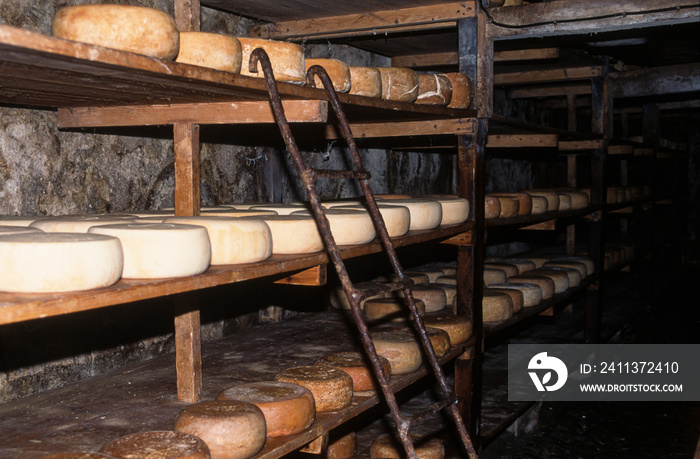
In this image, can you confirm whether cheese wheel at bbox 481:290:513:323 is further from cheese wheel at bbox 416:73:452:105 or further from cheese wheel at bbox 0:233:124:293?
cheese wheel at bbox 0:233:124:293

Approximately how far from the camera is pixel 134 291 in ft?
5.39

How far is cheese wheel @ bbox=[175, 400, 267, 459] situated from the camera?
1995 millimetres

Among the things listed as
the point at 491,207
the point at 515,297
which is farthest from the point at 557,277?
the point at 491,207

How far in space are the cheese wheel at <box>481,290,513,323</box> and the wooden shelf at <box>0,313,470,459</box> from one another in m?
0.65

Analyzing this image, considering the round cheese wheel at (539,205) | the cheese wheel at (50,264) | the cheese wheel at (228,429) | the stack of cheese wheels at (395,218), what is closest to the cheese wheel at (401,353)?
Result: the stack of cheese wheels at (395,218)

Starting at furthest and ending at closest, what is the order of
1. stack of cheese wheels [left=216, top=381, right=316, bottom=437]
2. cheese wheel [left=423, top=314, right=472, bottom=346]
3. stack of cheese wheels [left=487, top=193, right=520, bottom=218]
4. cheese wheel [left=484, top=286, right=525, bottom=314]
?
cheese wheel [left=484, top=286, right=525, bottom=314] < stack of cheese wheels [left=487, top=193, right=520, bottom=218] < cheese wheel [left=423, top=314, right=472, bottom=346] < stack of cheese wheels [left=216, top=381, right=316, bottom=437]

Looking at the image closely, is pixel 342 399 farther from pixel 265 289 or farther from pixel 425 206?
pixel 265 289

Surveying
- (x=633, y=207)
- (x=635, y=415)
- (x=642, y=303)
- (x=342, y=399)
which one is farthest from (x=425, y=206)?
(x=642, y=303)

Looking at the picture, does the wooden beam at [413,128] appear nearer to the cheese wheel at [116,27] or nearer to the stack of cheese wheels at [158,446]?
the cheese wheel at [116,27]

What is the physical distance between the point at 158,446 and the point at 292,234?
0.85 metres

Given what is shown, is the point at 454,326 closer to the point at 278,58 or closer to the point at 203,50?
the point at 278,58

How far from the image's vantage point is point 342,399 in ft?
8.24

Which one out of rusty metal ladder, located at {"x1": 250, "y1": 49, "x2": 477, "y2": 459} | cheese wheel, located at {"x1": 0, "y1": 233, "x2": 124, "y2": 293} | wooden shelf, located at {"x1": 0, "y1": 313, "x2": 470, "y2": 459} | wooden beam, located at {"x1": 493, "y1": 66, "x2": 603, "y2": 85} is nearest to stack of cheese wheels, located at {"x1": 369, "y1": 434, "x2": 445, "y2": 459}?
wooden shelf, located at {"x1": 0, "y1": 313, "x2": 470, "y2": 459}

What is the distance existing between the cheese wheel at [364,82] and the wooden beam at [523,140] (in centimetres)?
196
